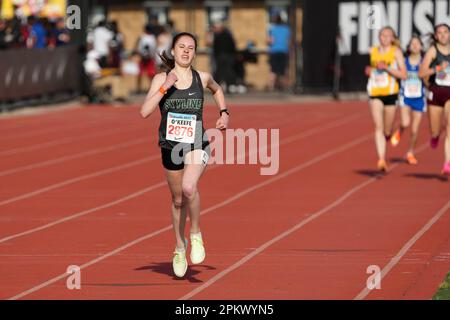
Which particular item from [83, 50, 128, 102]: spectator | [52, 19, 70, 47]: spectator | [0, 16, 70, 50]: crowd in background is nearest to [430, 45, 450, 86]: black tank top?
[0, 16, 70, 50]: crowd in background

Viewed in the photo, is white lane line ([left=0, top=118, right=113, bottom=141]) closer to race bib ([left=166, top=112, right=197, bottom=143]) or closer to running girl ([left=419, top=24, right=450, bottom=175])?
running girl ([left=419, top=24, right=450, bottom=175])

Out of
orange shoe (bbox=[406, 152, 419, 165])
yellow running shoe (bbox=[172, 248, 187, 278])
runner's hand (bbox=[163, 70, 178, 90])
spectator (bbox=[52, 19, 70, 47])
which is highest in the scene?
runner's hand (bbox=[163, 70, 178, 90])

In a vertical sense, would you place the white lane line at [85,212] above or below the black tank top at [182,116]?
below

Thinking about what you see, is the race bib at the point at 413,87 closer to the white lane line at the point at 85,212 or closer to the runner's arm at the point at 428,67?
the runner's arm at the point at 428,67

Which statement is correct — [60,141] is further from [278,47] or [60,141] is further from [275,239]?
[278,47]

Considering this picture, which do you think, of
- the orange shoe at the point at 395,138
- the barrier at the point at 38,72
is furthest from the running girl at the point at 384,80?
the barrier at the point at 38,72

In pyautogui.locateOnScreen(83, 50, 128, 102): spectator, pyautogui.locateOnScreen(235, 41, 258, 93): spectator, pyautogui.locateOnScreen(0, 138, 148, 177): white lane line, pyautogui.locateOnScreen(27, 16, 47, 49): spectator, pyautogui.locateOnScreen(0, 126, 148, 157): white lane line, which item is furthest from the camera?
pyautogui.locateOnScreen(235, 41, 258, 93): spectator

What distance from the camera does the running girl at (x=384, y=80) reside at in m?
19.1

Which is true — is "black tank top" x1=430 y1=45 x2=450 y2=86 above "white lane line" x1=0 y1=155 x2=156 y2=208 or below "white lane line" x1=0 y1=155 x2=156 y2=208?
above

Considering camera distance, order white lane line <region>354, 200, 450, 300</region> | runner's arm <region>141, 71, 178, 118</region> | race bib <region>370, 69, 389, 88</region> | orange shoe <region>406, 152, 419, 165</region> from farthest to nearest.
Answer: orange shoe <region>406, 152, 419, 165</region>
race bib <region>370, 69, 389, 88</region>
runner's arm <region>141, 71, 178, 118</region>
white lane line <region>354, 200, 450, 300</region>

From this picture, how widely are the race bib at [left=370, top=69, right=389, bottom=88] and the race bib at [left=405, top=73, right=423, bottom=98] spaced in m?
1.88

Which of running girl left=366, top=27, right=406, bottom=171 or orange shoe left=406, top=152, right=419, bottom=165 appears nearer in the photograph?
running girl left=366, top=27, right=406, bottom=171

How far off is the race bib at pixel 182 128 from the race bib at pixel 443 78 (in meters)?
7.90

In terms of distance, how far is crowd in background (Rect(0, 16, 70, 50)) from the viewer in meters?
31.9
